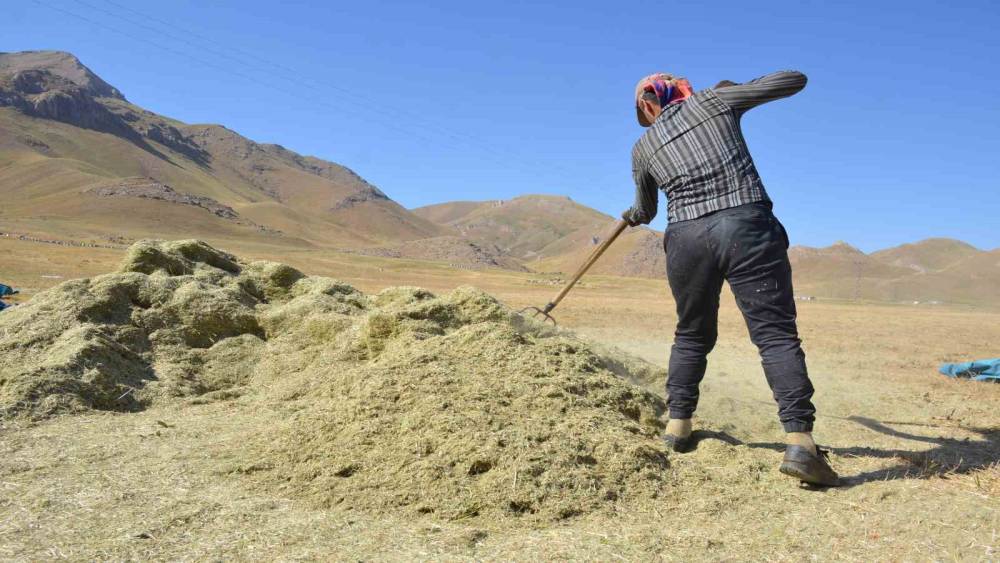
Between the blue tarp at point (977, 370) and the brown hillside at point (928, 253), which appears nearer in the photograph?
the blue tarp at point (977, 370)

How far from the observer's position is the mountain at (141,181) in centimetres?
5806

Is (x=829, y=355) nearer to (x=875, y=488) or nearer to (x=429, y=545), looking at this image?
(x=875, y=488)

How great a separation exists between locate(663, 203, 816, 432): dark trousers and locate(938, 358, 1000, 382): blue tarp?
5.88 meters

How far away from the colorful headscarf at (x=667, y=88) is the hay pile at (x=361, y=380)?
1.57 metres

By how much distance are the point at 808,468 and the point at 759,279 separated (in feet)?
2.65

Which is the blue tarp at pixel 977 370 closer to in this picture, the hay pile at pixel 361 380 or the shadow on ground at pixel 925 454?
the shadow on ground at pixel 925 454

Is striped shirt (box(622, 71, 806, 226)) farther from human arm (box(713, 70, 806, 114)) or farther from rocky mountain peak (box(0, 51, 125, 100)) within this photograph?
rocky mountain peak (box(0, 51, 125, 100))

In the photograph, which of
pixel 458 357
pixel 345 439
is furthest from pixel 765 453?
pixel 345 439

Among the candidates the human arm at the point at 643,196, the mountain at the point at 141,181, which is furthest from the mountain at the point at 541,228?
the human arm at the point at 643,196

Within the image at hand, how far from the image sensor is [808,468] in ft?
8.55

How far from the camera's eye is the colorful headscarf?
3.21 meters

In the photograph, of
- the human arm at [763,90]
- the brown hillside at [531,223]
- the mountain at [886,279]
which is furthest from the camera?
the brown hillside at [531,223]

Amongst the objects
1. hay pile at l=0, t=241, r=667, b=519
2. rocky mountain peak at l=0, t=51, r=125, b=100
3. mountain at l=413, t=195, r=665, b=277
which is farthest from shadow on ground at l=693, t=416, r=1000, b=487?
rocky mountain peak at l=0, t=51, r=125, b=100

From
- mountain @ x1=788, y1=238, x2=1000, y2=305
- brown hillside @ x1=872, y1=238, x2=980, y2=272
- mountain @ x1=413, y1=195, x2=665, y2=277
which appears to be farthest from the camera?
A: mountain @ x1=413, y1=195, x2=665, y2=277
